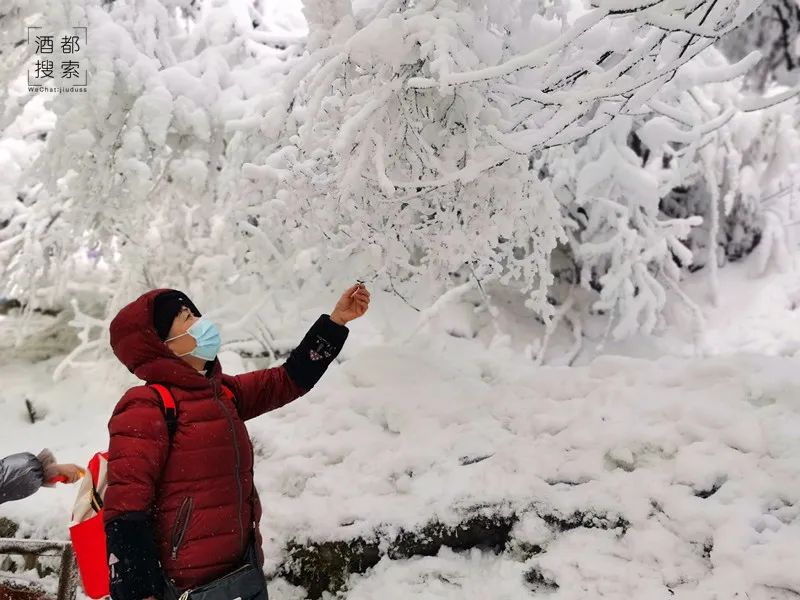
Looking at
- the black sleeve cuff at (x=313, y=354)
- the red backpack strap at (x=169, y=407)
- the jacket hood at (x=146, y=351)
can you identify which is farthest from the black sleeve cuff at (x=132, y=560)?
the black sleeve cuff at (x=313, y=354)

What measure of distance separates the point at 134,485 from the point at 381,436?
2.18 metres

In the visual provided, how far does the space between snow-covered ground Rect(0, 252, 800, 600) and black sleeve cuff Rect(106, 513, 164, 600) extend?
4.68 ft

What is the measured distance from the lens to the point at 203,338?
7.17ft

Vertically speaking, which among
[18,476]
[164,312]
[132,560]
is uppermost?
[164,312]

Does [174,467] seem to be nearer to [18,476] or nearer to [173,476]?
[173,476]

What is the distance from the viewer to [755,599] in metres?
2.30

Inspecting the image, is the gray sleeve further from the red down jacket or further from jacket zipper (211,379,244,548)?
jacket zipper (211,379,244,548)

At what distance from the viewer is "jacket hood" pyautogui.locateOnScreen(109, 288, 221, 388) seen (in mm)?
2049

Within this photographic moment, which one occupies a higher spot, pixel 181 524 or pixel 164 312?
pixel 164 312

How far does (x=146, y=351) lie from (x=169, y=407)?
228mm

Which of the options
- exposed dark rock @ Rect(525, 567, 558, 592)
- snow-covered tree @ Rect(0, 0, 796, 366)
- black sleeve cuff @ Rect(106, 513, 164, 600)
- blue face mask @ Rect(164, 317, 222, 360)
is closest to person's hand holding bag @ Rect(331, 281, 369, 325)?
snow-covered tree @ Rect(0, 0, 796, 366)

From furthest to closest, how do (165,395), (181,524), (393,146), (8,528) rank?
(8,528), (393,146), (165,395), (181,524)

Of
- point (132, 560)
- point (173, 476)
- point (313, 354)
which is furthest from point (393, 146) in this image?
point (132, 560)

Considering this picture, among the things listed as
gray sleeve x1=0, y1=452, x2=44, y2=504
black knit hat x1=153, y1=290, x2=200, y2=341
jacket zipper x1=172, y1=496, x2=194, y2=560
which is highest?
black knit hat x1=153, y1=290, x2=200, y2=341
